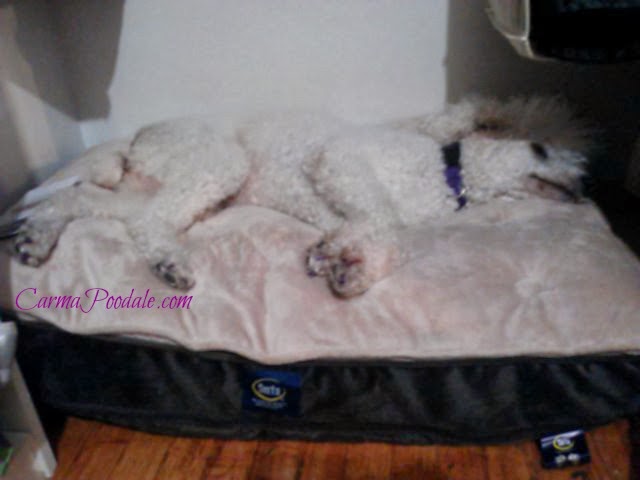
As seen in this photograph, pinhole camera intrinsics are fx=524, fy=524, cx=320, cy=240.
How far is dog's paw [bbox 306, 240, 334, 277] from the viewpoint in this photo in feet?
3.56

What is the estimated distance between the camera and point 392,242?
1.11 m

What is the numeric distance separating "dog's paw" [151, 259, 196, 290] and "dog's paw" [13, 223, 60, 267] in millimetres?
238

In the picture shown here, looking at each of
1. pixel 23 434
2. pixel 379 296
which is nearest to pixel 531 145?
pixel 379 296

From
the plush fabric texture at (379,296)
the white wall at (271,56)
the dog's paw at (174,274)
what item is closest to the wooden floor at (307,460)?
the plush fabric texture at (379,296)

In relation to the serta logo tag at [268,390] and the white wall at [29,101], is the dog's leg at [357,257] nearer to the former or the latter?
the serta logo tag at [268,390]

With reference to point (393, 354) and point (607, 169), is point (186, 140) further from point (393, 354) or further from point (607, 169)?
point (607, 169)

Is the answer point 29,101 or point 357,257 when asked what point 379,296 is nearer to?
point 357,257

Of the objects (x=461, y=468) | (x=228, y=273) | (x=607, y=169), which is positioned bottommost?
(x=461, y=468)

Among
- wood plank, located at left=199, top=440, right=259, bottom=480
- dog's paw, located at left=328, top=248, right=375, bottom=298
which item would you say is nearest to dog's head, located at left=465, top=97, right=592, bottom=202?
dog's paw, located at left=328, top=248, right=375, bottom=298

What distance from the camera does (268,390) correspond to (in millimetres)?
1035

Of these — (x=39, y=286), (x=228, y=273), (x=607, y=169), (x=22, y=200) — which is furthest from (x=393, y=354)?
(x=607, y=169)

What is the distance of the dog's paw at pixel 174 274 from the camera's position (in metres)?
1.08

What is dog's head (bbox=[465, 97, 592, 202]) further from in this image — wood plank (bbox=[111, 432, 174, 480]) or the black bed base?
wood plank (bbox=[111, 432, 174, 480])

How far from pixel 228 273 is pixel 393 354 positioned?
381 millimetres
